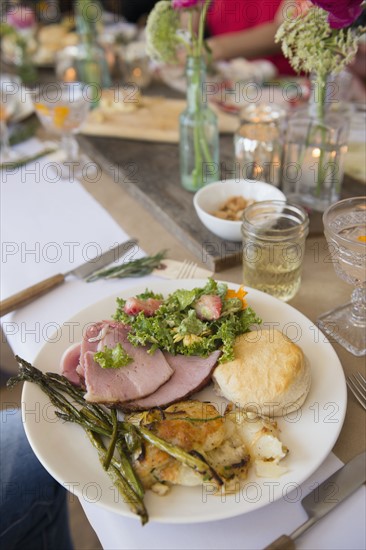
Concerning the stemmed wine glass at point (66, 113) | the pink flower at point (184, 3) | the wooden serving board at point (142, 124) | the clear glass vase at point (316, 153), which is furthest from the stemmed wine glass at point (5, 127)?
the clear glass vase at point (316, 153)

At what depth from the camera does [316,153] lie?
5.20 ft

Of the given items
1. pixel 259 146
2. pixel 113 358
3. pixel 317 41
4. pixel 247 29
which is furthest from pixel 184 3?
pixel 247 29

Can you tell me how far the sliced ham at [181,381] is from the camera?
957mm

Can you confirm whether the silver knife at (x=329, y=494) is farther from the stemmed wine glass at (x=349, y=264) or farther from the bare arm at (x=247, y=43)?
the bare arm at (x=247, y=43)

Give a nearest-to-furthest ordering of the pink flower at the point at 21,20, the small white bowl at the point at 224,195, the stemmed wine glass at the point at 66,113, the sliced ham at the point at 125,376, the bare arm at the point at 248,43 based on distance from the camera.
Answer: the sliced ham at the point at 125,376 < the small white bowl at the point at 224,195 < the stemmed wine glass at the point at 66,113 < the bare arm at the point at 248,43 < the pink flower at the point at 21,20

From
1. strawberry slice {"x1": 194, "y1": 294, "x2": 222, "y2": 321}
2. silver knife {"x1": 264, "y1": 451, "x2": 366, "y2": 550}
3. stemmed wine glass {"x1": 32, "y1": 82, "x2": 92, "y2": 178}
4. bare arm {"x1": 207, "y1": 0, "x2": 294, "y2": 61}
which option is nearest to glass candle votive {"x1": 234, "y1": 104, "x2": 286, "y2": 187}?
stemmed wine glass {"x1": 32, "y1": 82, "x2": 92, "y2": 178}

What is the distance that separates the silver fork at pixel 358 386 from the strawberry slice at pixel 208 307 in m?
0.31

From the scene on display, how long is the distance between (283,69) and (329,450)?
9.54 feet

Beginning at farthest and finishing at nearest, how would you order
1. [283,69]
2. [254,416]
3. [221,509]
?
[283,69] < [254,416] < [221,509]

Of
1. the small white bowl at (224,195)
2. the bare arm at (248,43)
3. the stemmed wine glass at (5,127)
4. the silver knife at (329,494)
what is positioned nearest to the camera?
the silver knife at (329,494)

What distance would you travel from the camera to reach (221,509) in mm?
788

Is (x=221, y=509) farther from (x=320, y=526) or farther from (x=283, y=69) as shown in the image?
(x=283, y=69)

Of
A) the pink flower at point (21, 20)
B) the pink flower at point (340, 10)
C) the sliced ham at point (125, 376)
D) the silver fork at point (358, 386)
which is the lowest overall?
the silver fork at point (358, 386)

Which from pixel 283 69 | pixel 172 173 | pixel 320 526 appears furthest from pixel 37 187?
pixel 283 69
